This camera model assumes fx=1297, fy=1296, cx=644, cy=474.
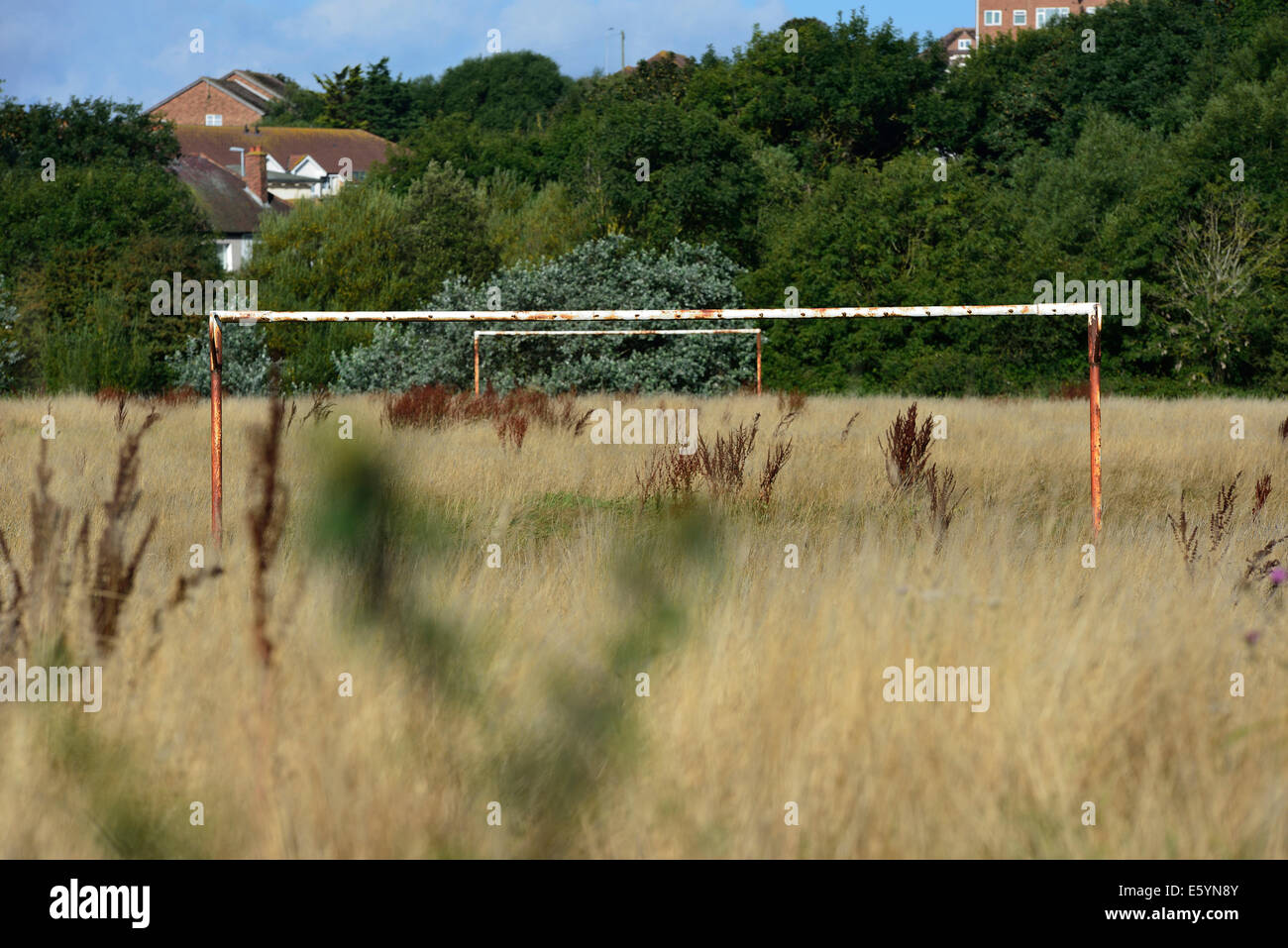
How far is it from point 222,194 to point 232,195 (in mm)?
762

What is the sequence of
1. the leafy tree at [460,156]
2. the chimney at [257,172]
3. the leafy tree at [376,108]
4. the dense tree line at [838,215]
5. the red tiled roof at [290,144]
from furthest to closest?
the leafy tree at [376,108] → the red tiled roof at [290,144] → the chimney at [257,172] → the leafy tree at [460,156] → the dense tree line at [838,215]

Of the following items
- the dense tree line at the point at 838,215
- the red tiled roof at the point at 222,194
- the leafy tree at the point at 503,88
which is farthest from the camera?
the leafy tree at the point at 503,88

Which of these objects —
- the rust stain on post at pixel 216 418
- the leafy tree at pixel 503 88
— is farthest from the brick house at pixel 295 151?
the rust stain on post at pixel 216 418

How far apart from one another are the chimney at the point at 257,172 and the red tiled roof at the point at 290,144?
1801 centimetres

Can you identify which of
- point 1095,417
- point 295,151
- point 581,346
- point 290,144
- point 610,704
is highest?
point 290,144

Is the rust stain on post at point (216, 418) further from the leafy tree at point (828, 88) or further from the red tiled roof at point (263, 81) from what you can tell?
the red tiled roof at point (263, 81)

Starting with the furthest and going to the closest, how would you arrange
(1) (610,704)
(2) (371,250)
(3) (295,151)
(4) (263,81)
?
(4) (263,81) < (3) (295,151) < (2) (371,250) < (1) (610,704)

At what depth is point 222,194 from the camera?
59875 millimetres

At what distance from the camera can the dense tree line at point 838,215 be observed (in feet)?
91.0

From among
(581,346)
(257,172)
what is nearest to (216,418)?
(581,346)

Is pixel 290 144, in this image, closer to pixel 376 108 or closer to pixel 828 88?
pixel 376 108

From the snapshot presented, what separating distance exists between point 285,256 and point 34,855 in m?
32.6
